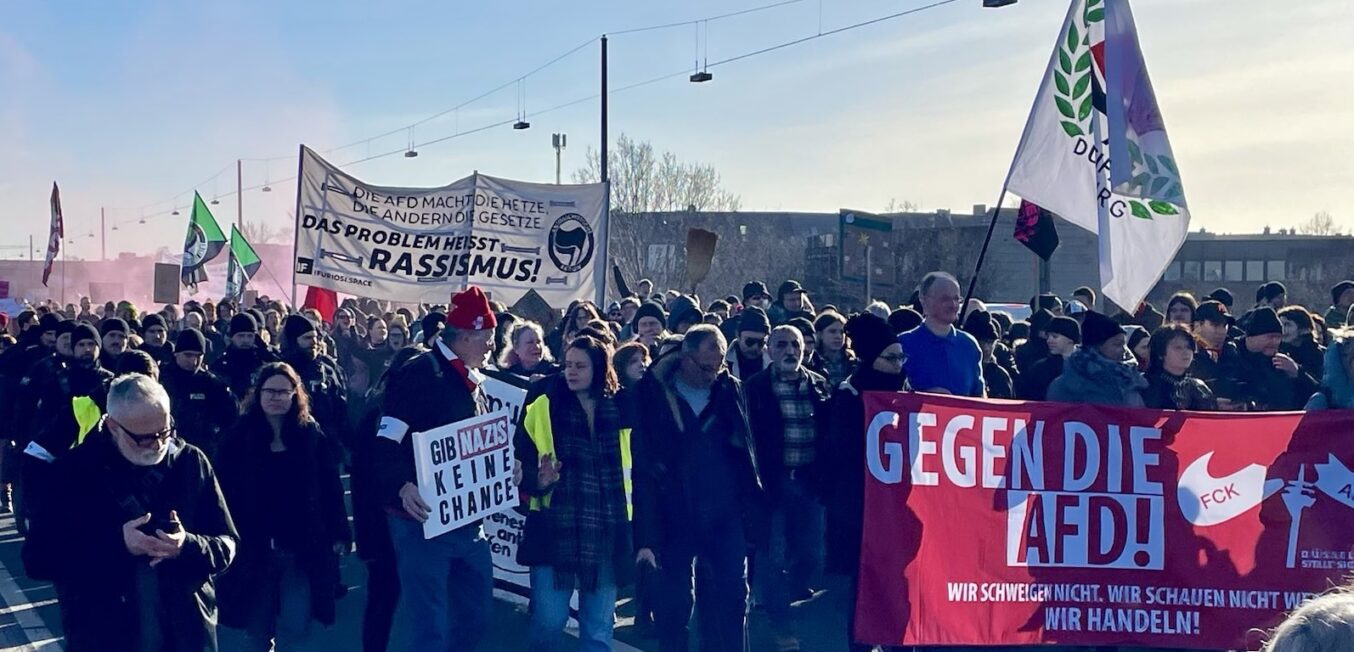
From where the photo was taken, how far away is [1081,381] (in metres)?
6.74

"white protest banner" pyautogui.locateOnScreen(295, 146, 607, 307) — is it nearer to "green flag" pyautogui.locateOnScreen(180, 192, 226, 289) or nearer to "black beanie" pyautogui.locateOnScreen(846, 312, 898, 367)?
"black beanie" pyautogui.locateOnScreen(846, 312, 898, 367)

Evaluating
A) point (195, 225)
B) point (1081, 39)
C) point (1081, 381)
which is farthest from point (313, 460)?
point (195, 225)

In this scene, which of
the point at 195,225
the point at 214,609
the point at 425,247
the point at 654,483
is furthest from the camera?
the point at 195,225

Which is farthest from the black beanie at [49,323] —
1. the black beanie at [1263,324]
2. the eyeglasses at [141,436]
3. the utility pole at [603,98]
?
the utility pole at [603,98]

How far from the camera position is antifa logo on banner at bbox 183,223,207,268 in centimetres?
2466

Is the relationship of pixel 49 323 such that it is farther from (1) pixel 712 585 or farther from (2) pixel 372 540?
(1) pixel 712 585

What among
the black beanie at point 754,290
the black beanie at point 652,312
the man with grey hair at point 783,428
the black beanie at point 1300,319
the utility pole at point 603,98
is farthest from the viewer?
the utility pole at point 603,98

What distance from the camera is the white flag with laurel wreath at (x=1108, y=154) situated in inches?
315

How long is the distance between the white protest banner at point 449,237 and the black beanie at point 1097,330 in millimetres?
7313

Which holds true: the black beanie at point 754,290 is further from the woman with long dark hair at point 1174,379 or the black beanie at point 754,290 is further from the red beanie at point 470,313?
the red beanie at point 470,313

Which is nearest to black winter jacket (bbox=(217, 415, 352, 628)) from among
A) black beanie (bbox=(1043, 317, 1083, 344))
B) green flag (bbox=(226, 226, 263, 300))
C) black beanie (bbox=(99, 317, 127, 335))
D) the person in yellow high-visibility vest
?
the person in yellow high-visibility vest

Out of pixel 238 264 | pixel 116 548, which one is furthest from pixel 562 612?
pixel 238 264

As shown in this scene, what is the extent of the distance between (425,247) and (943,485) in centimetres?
849

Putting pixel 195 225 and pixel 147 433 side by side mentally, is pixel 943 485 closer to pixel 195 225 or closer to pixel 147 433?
pixel 147 433
